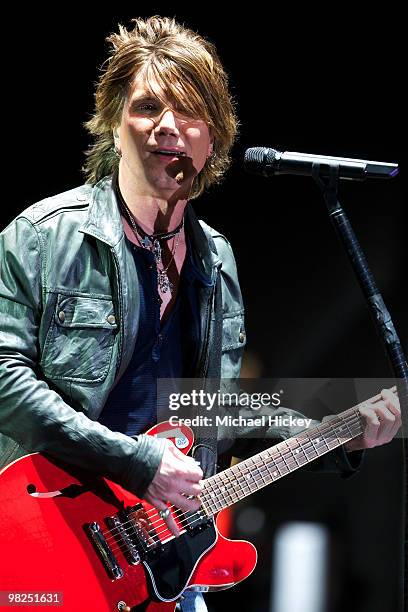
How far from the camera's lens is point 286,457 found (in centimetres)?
234

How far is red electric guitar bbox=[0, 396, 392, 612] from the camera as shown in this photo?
2.02 m

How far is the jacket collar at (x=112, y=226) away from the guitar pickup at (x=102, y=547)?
661mm

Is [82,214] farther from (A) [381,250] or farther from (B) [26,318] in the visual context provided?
(A) [381,250]

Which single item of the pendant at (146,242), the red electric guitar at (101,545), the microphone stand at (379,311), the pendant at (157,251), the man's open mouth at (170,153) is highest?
the man's open mouth at (170,153)

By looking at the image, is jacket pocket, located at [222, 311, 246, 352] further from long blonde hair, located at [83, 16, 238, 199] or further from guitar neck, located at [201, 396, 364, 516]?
long blonde hair, located at [83, 16, 238, 199]

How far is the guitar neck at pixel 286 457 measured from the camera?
228cm

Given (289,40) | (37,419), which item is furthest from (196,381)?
(289,40)

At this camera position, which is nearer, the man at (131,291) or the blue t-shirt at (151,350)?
the man at (131,291)

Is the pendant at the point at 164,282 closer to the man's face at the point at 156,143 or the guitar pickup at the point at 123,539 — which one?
the man's face at the point at 156,143

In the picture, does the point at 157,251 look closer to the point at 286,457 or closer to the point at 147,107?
the point at 147,107

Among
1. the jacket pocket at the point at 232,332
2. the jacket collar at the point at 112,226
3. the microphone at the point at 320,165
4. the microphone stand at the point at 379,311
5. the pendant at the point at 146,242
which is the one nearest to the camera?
the microphone stand at the point at 379,311

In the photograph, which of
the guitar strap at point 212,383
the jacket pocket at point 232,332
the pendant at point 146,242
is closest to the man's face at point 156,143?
the pendant at point 146,242

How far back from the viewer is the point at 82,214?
2.21 metres

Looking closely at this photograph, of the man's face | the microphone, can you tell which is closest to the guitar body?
the man's face
